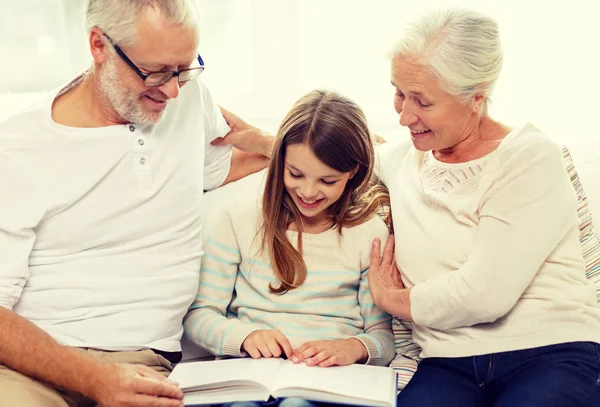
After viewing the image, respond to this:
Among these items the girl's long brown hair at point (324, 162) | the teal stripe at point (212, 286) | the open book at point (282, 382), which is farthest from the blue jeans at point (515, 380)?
the teal stripe at point (212, 286)

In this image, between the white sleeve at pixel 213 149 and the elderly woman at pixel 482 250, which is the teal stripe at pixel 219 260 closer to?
the white sleeve at pixel 213 149

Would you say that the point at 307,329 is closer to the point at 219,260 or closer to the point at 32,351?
the point at 219,260

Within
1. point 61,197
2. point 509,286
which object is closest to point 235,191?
point 61,197

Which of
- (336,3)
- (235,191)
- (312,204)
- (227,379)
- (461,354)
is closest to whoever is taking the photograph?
(227,379)

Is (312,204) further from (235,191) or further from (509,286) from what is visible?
(509,286)

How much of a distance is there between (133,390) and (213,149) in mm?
744

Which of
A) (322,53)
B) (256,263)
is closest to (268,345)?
(256,263)

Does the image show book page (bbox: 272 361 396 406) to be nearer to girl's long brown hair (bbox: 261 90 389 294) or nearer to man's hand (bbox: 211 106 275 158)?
girl's long brown hair (bbox: 261 90 389 294)

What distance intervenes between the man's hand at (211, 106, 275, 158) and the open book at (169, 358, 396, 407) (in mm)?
658

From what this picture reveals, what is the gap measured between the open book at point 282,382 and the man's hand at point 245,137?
66 centimetres

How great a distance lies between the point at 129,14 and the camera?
1.72m

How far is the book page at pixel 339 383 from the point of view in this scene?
62.6 inches

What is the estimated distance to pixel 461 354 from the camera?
1.78 m

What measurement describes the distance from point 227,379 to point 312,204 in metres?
0.48
